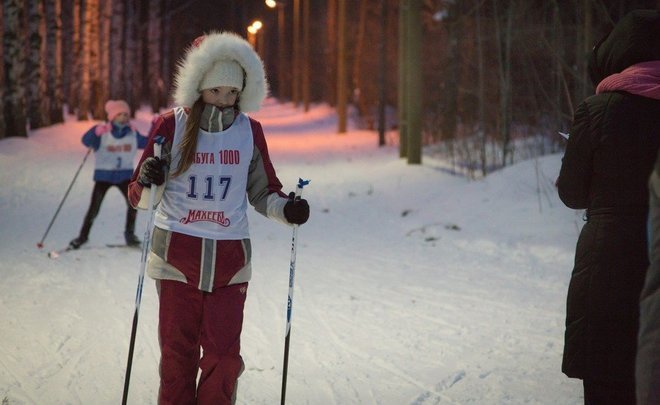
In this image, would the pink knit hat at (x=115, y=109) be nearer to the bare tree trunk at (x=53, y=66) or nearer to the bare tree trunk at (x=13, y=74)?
the bare tree trunk at (x=13, y=74)

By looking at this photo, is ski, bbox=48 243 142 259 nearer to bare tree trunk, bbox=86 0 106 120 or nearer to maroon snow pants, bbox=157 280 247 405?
maroon snow pants, bbox=157 280 247 405

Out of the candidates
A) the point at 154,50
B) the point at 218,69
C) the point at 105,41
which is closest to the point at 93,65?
the point at 105,41

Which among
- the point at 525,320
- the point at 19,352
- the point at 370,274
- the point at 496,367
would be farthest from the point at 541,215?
the point at 19,352

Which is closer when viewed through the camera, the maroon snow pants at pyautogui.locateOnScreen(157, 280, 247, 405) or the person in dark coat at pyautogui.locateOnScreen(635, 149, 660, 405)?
the person in dark coat at pyautogui.locateOnScreen(635, 149, 660, 405)

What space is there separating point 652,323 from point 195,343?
2.33m

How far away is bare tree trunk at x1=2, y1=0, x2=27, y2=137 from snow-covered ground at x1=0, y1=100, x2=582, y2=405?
4892 millimetres

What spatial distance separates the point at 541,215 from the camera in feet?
34.6

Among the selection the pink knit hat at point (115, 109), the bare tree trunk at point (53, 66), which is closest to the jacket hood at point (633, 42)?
the pink knit hat at point (115, 109)

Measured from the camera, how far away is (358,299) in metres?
7.43

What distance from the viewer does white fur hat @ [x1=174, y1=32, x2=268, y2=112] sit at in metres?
3.91

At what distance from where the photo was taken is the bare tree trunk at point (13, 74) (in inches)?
766

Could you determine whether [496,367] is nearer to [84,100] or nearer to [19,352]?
[19,352]

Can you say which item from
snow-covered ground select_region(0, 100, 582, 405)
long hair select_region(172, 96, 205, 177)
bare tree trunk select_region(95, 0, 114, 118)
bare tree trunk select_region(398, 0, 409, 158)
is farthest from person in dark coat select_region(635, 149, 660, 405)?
bare tree trunk select_region(95, 0, 114, 118)

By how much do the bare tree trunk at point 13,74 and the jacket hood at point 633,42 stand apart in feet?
60.7
